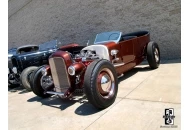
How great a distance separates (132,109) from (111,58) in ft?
5.32

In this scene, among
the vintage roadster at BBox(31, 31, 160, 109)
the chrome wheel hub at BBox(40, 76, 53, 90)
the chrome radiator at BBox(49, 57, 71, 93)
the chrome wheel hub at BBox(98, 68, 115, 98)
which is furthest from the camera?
the chrome wheel hub at BBox(40, 76, 53, 90)

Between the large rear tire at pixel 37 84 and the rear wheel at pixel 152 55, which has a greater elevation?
the rear wheel at pixel 152 55

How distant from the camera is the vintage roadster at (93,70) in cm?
371

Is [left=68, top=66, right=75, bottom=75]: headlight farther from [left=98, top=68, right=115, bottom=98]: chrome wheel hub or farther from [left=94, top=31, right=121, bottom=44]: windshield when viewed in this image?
[left=94, top=31, right=121, bottom=44]: windshield

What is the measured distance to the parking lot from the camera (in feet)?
10.5

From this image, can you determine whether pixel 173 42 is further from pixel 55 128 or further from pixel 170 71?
pixel 55 128

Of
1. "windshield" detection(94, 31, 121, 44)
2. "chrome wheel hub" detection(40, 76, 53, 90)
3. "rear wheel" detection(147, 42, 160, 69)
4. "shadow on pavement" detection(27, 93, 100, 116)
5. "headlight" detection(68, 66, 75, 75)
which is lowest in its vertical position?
"shadow on pavement" detection(27, 93, 100, 116)

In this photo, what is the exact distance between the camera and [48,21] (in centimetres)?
1210

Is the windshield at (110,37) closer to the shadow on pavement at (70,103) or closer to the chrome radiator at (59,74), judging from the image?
the chrome radiator at (59,74)

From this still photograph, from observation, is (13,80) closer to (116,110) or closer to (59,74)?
(59,74)

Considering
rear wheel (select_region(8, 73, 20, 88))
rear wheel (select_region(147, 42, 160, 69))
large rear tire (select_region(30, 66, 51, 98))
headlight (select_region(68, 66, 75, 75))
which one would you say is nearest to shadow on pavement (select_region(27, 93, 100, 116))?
large rear tire (select_region(30, 66, 51, 98))

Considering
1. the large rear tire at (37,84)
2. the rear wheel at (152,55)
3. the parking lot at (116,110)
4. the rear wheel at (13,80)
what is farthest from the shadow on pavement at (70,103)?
the rear wheel at (152,55)

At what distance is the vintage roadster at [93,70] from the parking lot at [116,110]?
29 centimetres
